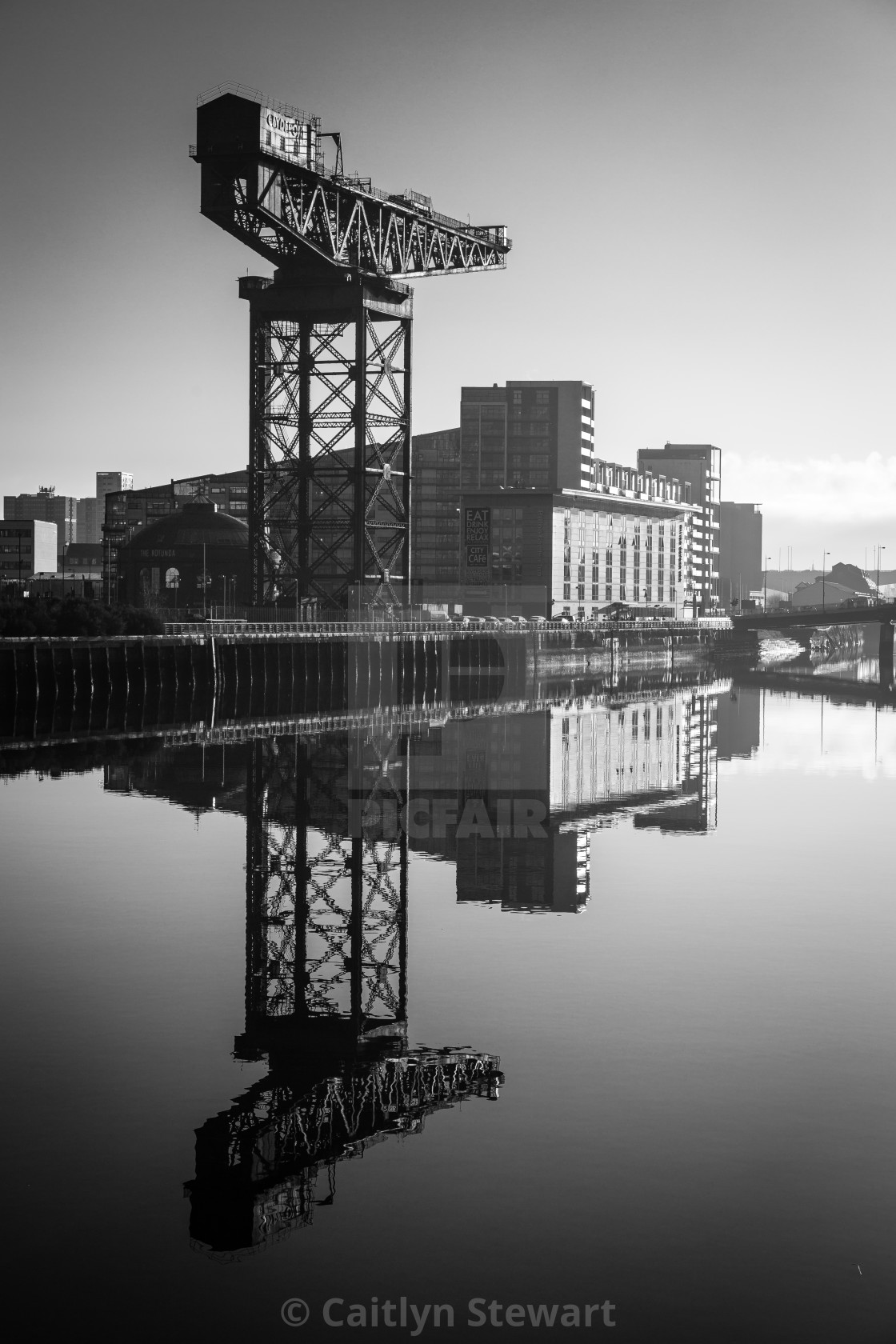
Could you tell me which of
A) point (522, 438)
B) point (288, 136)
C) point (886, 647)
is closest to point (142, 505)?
point (522, 438)

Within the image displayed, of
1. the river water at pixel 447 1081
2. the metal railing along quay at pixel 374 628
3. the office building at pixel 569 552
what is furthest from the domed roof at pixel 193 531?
the river water at pixel 447 1081

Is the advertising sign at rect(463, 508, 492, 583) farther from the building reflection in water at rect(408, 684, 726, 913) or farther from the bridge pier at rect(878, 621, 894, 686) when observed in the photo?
the bridge pier at rect(878, 621, 894, 686)

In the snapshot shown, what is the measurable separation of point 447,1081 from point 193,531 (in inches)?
4191

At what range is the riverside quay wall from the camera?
59188mm

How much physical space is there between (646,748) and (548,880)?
85.4 ft

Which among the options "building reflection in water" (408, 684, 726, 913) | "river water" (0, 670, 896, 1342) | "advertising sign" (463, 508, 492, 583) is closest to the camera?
"river water" (0, 670, 896, 1342)

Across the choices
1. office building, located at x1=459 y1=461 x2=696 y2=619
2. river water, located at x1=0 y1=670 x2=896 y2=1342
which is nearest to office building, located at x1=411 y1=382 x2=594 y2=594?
office building, located at x1=459 y1=461 x2=696 y2=619

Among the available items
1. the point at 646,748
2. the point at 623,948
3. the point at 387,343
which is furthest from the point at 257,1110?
the point at 387,343

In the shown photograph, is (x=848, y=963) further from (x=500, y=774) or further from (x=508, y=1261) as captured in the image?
(x=500, y=774)

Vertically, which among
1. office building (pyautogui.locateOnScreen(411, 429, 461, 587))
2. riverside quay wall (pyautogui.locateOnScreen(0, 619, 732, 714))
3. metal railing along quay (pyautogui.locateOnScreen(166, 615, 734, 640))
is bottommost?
riverside quay wall (pyautogui.locateOnScreen(0, 619, 732, 714))

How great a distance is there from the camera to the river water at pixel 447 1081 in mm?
9516

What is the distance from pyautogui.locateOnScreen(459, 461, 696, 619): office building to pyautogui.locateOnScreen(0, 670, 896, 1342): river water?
11116 centimetres

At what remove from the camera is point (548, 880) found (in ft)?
75.2

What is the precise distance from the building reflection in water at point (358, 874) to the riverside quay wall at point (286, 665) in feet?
40.5
